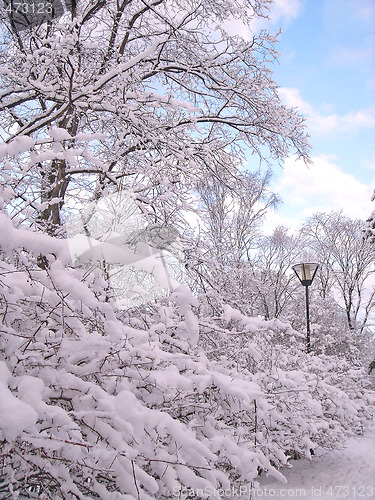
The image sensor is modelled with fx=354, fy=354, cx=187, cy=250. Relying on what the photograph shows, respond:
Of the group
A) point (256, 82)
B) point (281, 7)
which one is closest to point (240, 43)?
point (256, 82)

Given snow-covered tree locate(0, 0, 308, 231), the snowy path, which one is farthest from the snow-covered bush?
snow-covered tree locate(0, 0, 308, 231)

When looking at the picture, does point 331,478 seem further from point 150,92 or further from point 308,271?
point 150,92

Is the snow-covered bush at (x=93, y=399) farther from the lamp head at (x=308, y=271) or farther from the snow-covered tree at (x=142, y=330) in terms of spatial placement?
the lamp head at (x=308, y=271)

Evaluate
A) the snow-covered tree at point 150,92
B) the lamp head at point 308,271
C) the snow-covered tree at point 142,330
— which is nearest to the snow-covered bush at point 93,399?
the snow-covered tree at point 142,330

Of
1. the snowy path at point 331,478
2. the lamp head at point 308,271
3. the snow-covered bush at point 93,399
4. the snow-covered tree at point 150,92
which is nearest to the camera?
the snow-covered bush at point 93,399

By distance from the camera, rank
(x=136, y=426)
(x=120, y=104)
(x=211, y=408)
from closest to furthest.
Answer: (x=136, y=426)
(x=211, y=408)
(x=120, y=104)

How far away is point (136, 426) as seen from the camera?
149cm

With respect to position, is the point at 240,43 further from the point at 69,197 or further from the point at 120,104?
the point at 69,197

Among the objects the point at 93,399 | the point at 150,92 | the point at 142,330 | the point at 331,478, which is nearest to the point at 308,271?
the point at 331,478

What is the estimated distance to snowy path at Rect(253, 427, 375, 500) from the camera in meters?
4.20

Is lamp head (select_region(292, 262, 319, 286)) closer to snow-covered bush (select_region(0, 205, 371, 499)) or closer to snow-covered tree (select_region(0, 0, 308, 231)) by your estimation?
snow-covered tree (select_region(0, 0, 308, 231))

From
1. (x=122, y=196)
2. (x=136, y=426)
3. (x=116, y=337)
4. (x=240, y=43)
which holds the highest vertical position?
(x=240, y=43)

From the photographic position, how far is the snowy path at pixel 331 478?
420cm

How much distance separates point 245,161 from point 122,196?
3295mm
